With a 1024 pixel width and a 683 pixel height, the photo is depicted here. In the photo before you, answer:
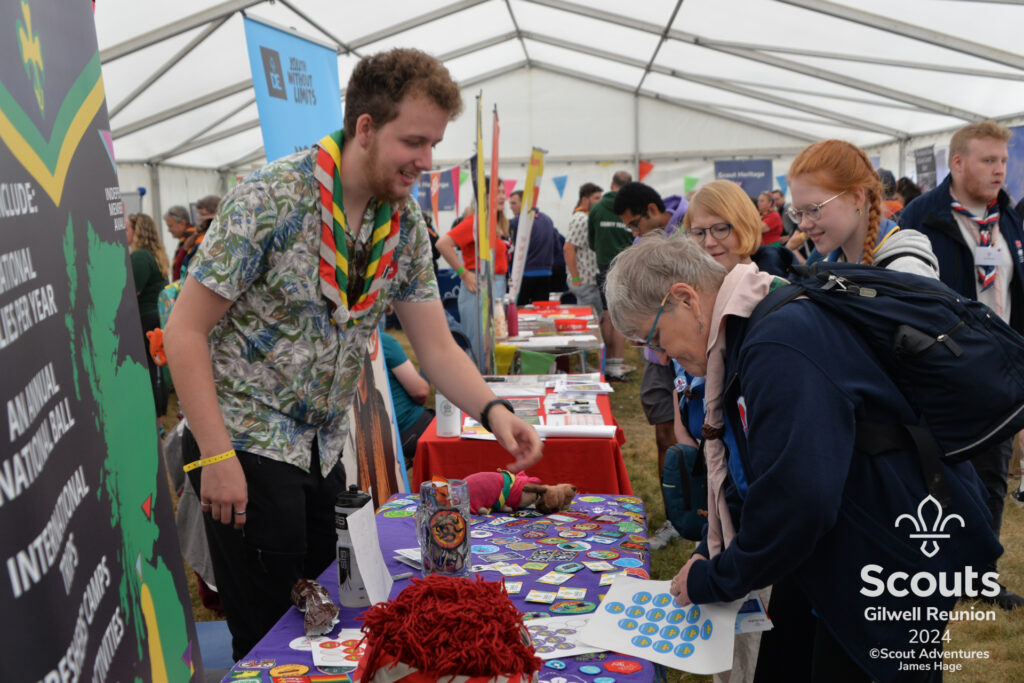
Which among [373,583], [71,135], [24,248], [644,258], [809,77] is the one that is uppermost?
[809,77]

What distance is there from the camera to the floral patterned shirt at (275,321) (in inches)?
59.6

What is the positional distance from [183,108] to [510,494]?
31.3ft

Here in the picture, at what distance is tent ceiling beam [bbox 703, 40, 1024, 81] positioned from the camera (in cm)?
772

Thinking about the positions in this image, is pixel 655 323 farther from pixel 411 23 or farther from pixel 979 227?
pixel 411 23

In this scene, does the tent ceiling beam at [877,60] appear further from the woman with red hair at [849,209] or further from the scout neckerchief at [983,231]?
the woman with red hair at [849,209]

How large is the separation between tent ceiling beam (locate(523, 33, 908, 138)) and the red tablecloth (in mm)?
10796

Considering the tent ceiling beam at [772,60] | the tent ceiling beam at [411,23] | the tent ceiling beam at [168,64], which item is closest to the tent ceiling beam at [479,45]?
the tent ceiling beam at [411,23]

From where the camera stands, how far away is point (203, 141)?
12.2m

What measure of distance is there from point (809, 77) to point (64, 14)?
10632 millimetres

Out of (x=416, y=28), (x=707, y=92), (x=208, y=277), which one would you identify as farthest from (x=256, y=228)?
(x=707, y=92)

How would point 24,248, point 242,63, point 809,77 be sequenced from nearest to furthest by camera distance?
point 24,248, point 242,63, point 809,77

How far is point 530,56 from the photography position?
14.7 m

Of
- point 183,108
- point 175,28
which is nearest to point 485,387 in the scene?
point 175,28

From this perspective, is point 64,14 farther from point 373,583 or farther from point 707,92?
point 707,92
